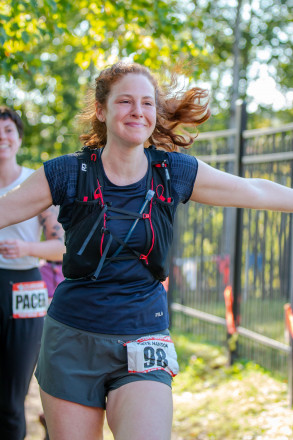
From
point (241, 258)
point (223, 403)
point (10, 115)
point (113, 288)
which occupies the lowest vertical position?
point (223, 403)

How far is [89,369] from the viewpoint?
98.4 inches

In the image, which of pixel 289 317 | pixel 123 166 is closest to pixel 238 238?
pixel 289 317

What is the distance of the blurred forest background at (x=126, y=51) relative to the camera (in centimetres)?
558

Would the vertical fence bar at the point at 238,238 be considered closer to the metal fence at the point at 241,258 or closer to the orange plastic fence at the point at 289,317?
the metal fence at the point at 241,258

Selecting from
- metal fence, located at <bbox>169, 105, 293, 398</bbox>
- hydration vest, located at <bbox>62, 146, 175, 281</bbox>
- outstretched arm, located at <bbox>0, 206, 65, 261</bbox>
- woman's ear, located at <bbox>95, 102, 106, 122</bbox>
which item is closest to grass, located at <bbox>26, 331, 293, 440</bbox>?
metal fence, located at <bbox>169, 105, 293, 398</bbox>

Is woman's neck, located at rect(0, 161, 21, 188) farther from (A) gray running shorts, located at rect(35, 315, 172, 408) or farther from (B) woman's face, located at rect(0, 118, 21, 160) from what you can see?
(A) gray running shorts, located at rect(35, 315, 172, 408)

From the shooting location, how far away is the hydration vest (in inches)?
97.1

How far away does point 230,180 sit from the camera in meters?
2.66

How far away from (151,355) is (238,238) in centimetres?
434

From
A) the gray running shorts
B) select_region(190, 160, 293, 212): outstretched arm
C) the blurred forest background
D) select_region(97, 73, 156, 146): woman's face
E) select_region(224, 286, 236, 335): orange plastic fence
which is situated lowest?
select_region(224, 286, 236, 335): orange plastic fence

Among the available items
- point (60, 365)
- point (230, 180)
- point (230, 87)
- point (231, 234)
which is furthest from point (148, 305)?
point (230, 87)

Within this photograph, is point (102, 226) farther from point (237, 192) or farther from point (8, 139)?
point (8, 139)

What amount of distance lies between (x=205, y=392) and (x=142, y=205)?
3.87 meters

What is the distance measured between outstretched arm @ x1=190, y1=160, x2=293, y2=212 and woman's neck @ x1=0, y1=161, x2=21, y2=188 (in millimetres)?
1757
